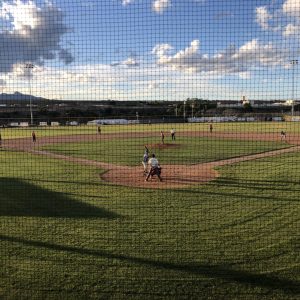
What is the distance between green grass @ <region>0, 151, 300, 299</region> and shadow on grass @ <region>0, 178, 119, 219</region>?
0.10 feet

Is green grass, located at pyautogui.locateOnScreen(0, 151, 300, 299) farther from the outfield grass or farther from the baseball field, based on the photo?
the outfield grass

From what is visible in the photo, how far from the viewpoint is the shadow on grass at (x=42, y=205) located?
9.81 meters

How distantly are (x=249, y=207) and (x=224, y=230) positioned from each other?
2139 millimetres

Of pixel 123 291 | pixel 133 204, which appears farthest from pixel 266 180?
pixel 123 291

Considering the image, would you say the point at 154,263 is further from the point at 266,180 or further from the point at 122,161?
the point at 122,161

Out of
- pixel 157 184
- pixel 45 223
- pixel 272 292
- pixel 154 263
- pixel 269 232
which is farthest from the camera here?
pixel 157 184

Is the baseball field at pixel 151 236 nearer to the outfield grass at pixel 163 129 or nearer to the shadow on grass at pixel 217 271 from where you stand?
the shadow on grass at pixel 217 271

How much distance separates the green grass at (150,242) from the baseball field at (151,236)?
20 mm

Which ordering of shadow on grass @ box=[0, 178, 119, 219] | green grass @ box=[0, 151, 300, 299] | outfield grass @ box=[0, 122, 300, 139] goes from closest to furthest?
1. green grass @ box=[0, 151, 300, 299]
2. shadow on grass @ box=[0, 178, 119, 219]
3. outfield grass @ box=[0, 122, 300, 139]

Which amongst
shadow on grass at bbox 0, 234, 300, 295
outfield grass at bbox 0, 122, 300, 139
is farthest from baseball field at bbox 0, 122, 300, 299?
outfield grass at bbox 0, 122, 300, 139

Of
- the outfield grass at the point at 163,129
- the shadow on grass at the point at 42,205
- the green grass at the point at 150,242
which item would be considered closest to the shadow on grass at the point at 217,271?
the green grass at the point at 150,242

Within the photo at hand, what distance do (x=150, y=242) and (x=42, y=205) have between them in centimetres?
435

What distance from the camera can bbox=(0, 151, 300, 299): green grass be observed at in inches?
235

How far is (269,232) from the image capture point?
8.28m
